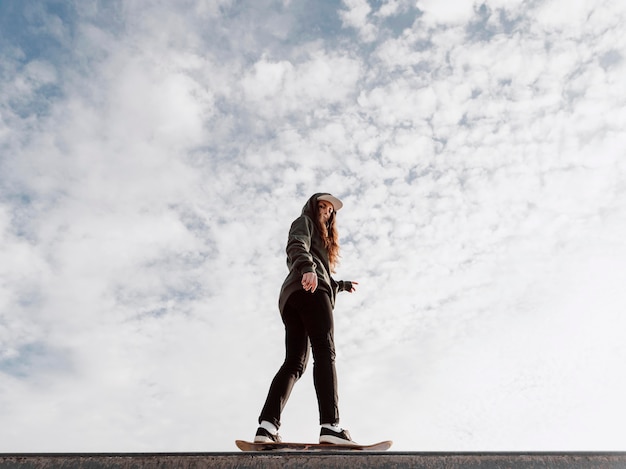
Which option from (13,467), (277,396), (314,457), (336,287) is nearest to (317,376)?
(277,396)

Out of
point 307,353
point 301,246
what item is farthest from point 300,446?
point 301,246

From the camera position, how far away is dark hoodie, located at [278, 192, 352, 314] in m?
4.52

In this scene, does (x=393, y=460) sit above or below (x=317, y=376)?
below

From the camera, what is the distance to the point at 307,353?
461 centimetres

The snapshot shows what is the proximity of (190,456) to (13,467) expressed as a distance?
0.89 meters

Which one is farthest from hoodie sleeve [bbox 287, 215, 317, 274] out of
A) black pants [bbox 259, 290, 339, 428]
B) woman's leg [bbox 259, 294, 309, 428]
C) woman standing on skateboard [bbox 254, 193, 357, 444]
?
woman's leg [bbox 259, 294, 309, 428]

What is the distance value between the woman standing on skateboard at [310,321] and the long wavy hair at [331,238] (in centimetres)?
1

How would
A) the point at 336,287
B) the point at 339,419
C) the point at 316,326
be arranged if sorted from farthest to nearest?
the point at 336,287
the point at 316,326
the point at 339,419

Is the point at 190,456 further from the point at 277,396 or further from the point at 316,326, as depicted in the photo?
the point at 316,326

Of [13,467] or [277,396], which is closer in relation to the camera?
[13,467]

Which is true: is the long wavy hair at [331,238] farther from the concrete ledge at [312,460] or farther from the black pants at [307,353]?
the concrete ledge at [312,460]

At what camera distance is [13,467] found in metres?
2.67

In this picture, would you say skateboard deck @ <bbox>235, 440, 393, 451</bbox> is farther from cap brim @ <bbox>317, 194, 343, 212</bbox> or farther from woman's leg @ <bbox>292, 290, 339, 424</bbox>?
cap brim @ <bbox>317, 194, 343, 212</bbox>

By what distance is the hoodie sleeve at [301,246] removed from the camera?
176 inches
